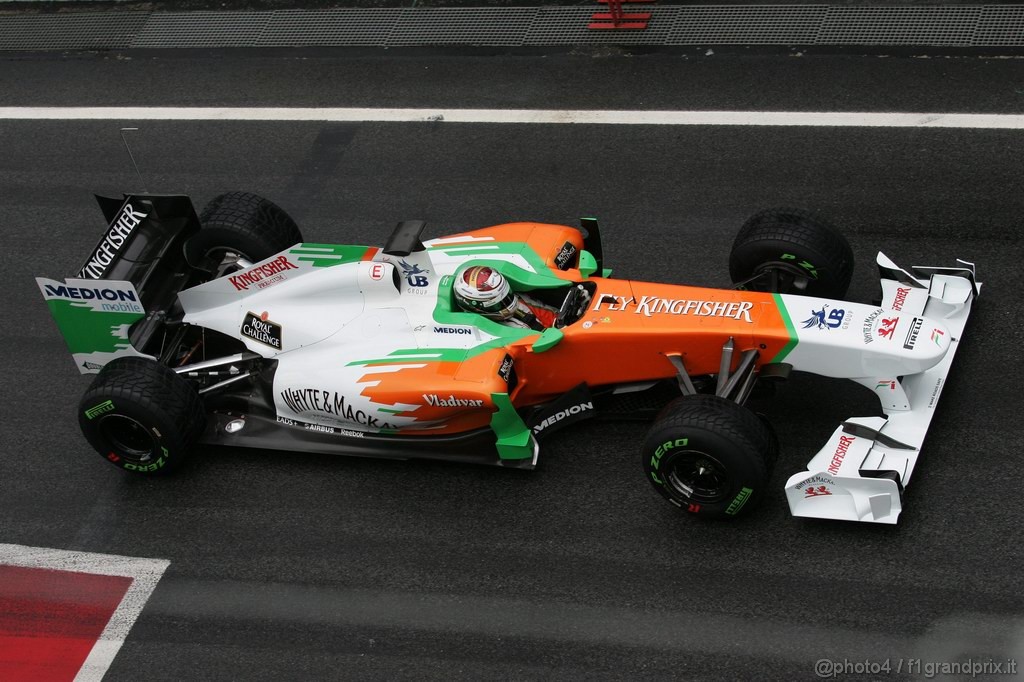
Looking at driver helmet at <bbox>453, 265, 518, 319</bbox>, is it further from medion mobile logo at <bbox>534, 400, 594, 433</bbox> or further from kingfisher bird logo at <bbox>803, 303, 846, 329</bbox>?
kingfisher bird logo at <bbox>803, 303, 846, 329</bbox>

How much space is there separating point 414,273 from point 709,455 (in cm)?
224

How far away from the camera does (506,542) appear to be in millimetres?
6465

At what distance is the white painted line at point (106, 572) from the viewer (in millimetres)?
6246

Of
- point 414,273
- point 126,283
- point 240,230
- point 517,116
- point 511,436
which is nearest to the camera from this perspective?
point 511,436

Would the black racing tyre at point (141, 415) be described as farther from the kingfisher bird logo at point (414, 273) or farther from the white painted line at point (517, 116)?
the white painted line at point (517, 116)

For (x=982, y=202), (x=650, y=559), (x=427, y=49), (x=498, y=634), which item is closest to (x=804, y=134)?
(x=982, y=202)

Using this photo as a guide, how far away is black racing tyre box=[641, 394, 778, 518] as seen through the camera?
580cm

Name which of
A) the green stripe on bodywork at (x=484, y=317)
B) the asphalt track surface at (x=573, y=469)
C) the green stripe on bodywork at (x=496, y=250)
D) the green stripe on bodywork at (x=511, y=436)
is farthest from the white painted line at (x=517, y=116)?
the green stripe on bodywork at (x=511, y=436)

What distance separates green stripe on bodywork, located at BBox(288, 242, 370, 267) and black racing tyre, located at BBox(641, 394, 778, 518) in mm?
2294

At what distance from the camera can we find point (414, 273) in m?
6.96

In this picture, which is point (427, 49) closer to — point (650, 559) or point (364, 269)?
point (364, 269)

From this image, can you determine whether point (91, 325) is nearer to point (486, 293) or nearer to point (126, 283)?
point (126, 283)

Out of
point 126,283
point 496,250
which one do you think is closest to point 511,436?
point 496,250

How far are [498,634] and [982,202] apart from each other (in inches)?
197
